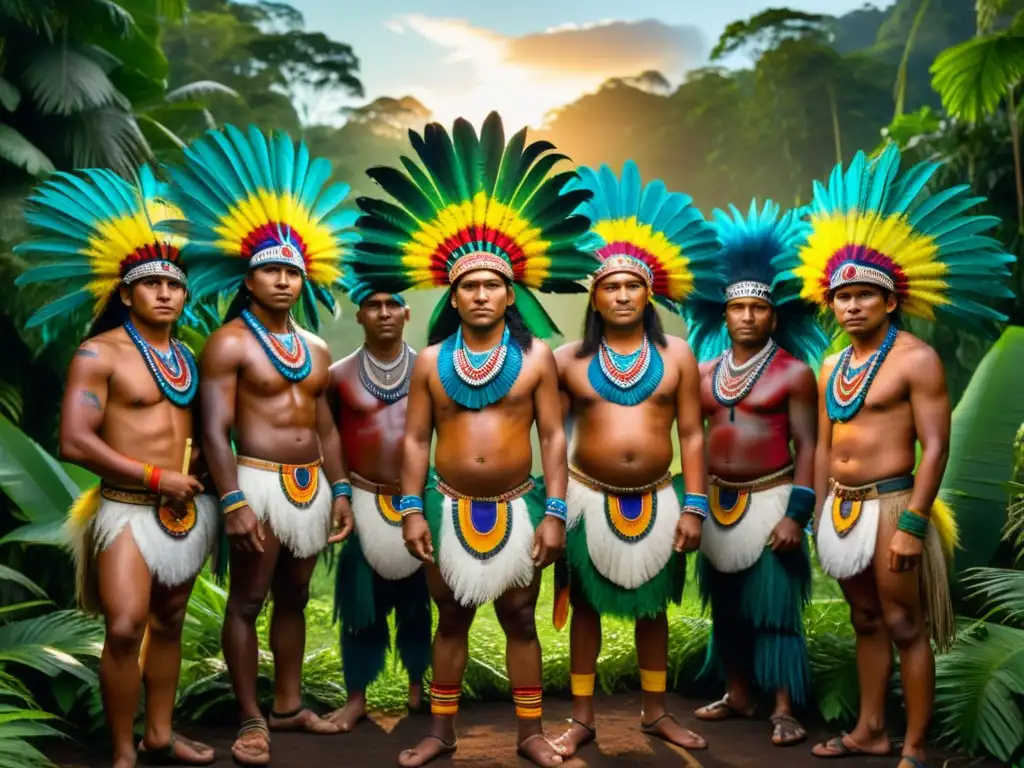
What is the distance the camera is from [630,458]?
12.8 feet

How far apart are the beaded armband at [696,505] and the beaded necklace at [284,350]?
5.03ft

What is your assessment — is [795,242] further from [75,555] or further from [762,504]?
[75,555]

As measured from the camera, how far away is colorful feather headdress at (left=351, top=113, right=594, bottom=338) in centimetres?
369

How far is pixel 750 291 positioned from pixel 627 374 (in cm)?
75

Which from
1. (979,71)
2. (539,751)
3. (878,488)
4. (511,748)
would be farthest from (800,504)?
(979,71)

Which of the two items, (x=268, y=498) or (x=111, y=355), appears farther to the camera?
(x=268, y=498)

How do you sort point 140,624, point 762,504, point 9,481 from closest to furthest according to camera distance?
1. point 140,624
2. point 762,504
3. point 9,481

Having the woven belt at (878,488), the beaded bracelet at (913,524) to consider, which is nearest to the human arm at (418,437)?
the woven belt at (878,488)

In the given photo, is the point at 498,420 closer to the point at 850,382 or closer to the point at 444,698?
the point at 444,698

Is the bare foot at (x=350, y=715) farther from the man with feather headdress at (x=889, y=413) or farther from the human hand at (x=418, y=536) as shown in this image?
the man with feather headdress at (x=889, y=413)

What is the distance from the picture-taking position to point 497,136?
3684 mm

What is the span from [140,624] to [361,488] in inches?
42.6

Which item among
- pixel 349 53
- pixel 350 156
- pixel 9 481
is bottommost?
pixel 9 481

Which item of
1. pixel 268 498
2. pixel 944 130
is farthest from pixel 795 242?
pixel 944 130
